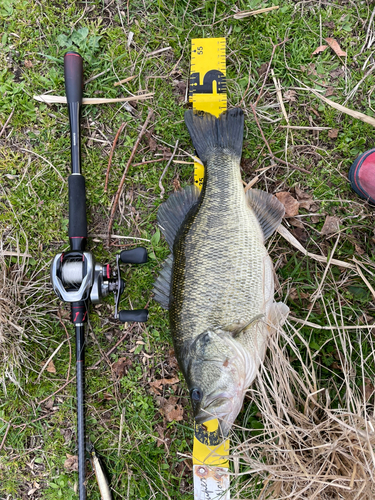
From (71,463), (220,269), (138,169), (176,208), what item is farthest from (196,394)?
(138,169)

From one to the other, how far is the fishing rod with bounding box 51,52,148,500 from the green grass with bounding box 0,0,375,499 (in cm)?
23

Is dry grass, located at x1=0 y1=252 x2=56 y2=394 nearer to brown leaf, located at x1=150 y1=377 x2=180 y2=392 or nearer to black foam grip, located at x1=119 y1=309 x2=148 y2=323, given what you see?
black foam grip, located at x1=119 y1=309 x2=148 y2=323

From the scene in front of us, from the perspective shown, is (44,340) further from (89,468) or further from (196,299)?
(196,299)

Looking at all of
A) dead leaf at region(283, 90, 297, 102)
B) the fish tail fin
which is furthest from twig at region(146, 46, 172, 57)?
dead leaf at region(283, 90, 297, 102)

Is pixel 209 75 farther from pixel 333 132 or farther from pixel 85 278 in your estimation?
pixel 85 278

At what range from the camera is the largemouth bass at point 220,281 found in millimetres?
2141

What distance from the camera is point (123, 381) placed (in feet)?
9.52

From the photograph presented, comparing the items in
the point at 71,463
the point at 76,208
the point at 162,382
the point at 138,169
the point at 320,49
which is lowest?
the point at 71,463

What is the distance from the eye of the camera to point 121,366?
9.57 feet

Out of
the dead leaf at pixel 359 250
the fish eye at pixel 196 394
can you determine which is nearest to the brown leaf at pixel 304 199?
the dead leaf at pixel 359 250

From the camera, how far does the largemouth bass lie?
214 centimetres

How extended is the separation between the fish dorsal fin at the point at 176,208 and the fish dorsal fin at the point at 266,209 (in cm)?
46

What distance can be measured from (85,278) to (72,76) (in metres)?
1.82

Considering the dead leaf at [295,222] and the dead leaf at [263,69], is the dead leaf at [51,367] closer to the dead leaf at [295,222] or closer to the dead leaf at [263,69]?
the dead leaf at [295,222]
